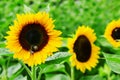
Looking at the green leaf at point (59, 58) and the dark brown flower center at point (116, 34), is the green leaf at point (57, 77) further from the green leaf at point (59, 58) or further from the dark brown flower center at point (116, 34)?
the green leaf at point (59, 58)

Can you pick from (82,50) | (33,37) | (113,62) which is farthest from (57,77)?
(33,37)

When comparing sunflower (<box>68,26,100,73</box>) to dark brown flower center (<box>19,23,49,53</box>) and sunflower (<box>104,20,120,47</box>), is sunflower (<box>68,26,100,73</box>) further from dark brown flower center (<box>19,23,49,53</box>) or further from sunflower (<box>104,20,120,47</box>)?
dark brown flower center (<box>19,23,49,53</box>)

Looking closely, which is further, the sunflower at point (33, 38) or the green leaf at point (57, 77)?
the green leaf at point (57, 77)

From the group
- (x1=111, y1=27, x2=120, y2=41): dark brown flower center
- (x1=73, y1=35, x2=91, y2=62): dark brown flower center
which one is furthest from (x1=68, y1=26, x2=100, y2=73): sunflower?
(x1=111, y1=27, x2=120, y2=41): dark brown flower center

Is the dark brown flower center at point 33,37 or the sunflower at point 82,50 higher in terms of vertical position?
the dark brown flower center at point 33,37

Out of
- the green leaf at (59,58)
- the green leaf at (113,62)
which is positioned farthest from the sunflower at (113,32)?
the green leaf at (59,58)

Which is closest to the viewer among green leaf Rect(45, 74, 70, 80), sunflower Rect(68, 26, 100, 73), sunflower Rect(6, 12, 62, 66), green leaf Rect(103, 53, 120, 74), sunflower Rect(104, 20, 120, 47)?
sunflower Rect(6, 12, 62, 66)
